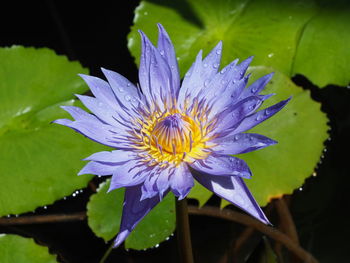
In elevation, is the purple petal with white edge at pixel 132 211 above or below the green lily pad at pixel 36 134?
below

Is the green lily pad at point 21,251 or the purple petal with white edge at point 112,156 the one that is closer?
the purple petal with white edge at point 112,156

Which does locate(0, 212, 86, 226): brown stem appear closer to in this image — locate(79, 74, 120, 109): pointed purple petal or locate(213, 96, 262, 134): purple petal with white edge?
locate(79, 74, 120, 109): pointed purple petal

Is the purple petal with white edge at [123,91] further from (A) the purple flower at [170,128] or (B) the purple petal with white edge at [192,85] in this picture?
(B) the purple petal with white edge at [192,85]

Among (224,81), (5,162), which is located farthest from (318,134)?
(5,162)

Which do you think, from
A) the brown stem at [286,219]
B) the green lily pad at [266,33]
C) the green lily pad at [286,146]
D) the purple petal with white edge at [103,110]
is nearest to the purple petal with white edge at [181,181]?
the purple petal with white edge at [103,110]

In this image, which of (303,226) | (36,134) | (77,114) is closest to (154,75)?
(77,114)

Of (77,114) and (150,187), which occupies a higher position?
(77,114)

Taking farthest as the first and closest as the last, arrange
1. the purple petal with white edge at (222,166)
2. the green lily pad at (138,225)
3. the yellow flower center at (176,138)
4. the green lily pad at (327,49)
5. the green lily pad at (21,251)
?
1. the green lily pad at (327,49)
2. the green lily pad at (138,225)
3. the green lily pad at (21,251)
4. the yellow flower center at (176,138)
5. the purple petal with white edge at (222,166)

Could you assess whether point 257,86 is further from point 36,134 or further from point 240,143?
point 36,134

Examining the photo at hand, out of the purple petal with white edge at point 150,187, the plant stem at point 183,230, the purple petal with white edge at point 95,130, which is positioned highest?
the purple petal with white edge at point 95,130
